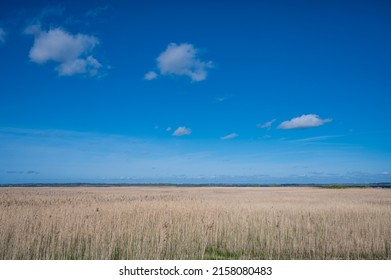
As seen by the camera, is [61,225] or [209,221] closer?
[61,225]

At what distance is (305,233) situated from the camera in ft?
43.8

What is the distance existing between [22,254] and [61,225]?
285 centimetres

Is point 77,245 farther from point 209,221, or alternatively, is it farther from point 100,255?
point 209,221
